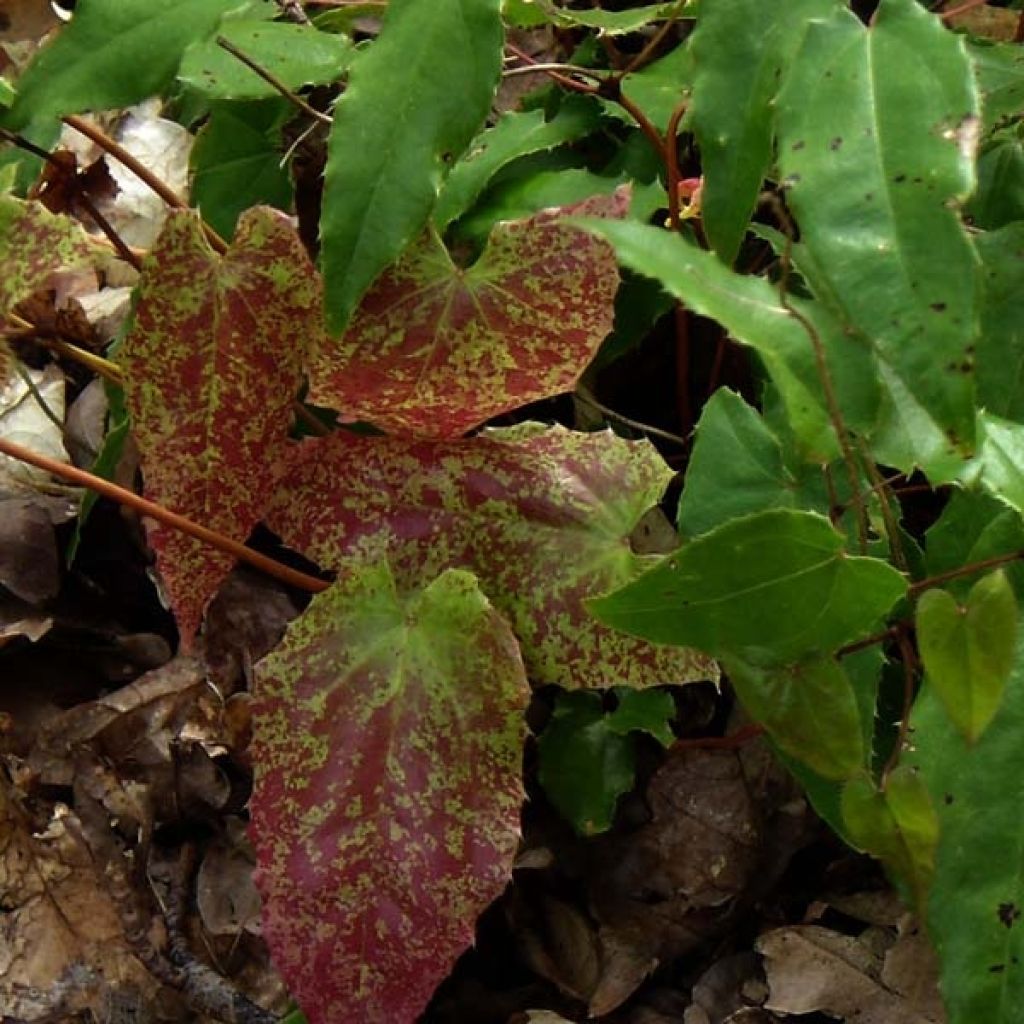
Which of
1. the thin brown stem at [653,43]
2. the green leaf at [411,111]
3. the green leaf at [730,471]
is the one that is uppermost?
the green leaf at [411,111]

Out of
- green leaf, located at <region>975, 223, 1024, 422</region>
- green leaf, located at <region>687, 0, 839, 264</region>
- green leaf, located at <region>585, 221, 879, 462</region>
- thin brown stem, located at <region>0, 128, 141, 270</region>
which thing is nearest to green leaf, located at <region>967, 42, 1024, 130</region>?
green leaf, located at <region>975, 223, 1024, 422</region>

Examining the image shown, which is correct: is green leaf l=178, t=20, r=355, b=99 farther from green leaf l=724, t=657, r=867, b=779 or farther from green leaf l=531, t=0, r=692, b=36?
green leaf l=724, t=657, r=867, b=779

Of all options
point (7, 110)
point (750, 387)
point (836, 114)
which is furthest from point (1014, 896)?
point (7, 110)

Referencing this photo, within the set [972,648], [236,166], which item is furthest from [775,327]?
[236,166]

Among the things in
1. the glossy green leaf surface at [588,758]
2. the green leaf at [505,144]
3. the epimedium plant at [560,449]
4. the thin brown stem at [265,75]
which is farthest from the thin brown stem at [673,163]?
the glossy green leaf surface at [588,758]

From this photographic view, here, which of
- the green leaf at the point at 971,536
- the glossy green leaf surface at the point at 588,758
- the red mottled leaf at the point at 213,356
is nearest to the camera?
the green leaf at the point at 971,536

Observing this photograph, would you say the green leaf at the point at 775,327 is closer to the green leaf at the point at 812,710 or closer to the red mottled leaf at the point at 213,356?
the green leaf at the point at 812,710

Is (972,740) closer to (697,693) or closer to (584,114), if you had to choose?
(697,693)
